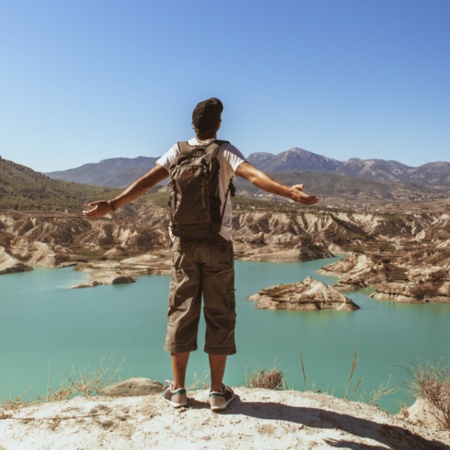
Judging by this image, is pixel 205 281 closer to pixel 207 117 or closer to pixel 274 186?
pixel 274 186

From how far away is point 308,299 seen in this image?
24625 millimetres

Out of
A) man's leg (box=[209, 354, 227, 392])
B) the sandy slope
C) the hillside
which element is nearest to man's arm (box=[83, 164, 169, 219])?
man's leg (box=[209, 354, 227, 392])

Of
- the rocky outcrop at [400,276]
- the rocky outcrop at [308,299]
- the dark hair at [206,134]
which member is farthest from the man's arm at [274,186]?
the rocky outcrop at [400,276]

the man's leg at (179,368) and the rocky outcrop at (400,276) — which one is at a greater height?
the man's leg at (179,368)

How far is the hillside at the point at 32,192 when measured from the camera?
66000 mm

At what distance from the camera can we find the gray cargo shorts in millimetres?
3102

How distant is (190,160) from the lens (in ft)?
9.91

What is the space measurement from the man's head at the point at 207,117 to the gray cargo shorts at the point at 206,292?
755 millimetres

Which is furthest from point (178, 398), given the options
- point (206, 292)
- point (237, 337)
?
point (237, 337)

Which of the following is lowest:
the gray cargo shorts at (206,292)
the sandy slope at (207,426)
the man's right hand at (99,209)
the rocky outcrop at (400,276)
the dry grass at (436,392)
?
the rocky outcrop at (400,276)

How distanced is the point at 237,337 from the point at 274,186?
17.9m

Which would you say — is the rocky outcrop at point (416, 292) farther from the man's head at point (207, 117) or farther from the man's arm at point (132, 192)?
the man's arm at point (132, 192)

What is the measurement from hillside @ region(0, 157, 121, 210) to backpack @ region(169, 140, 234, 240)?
6496 centimetres

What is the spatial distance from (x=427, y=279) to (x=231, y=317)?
27.8 m
